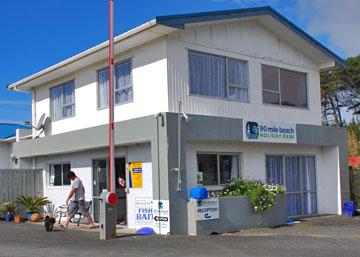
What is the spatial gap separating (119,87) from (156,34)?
257 centimetres

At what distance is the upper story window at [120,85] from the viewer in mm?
15812

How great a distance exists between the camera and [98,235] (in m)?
13.9

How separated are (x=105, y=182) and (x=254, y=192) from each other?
485 centimetres

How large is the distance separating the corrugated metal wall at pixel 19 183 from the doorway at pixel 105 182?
3.75m

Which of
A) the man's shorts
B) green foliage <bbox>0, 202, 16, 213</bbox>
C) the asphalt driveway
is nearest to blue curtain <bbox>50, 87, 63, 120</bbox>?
green foliage <bbox>0, 202, 16, 213</bbox>

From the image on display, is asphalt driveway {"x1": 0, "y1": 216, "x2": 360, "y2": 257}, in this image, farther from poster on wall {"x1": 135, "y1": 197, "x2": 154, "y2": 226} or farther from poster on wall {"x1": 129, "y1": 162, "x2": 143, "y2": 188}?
poster on wall {"x1": 129, "y1": 162, "x2": 143, "y2": 188}

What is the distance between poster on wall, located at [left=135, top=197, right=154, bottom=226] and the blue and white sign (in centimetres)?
343

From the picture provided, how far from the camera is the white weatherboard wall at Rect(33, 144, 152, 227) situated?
48.8 ft

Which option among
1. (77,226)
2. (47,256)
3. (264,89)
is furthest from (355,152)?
(47,256)

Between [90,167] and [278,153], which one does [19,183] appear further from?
[278,153]

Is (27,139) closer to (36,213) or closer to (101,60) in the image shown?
(36,213)

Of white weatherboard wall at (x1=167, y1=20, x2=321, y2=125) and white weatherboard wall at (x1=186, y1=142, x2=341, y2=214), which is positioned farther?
white weatherboard wall at (x1=186, y1=142, x2=341, y2=214)

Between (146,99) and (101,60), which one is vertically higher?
(101,60)

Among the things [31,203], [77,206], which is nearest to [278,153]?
[77,206]
